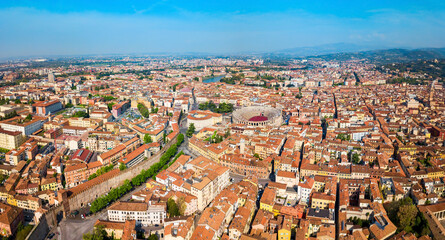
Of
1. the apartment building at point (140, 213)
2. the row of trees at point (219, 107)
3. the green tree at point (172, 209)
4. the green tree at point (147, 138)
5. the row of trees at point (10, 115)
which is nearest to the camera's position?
the apartment building at point (140, 213)

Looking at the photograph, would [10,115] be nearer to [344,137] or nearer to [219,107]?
[219,107]

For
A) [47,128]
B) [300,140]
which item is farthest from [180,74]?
[300,140]

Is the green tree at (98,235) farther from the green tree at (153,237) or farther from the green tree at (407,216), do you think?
the green tree at (407,216)

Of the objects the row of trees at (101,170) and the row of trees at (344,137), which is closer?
the row of trees at (101,170)

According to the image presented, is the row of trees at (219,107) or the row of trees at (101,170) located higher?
the row of trees at (219,107)

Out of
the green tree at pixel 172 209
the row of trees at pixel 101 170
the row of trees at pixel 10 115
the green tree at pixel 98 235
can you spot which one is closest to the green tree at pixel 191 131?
the row of trees at pixel 101 170

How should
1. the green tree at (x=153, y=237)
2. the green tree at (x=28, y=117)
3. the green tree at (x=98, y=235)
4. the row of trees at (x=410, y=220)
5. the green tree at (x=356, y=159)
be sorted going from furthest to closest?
1. the green tree at (x=28, y=117)
2. the green tree at (x=356, y=159)
3. the row of trees at (x=410, y=220)
4. the green tree at (x=153, y=237)
5. the green tree at (x=98, y=235)
